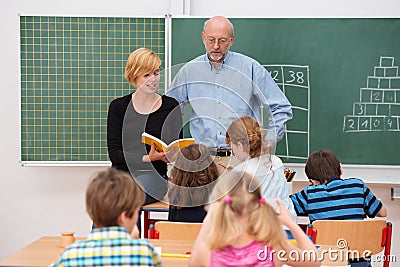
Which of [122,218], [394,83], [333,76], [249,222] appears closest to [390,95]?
[394,83]

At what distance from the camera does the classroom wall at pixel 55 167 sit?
489cm

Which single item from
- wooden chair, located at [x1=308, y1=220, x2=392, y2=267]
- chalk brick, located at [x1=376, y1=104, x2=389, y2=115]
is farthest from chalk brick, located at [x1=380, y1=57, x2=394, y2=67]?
wooden chair, located at [x1=308, y1=220, x2=392, y2=267]

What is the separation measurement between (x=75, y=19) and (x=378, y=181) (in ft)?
8.00

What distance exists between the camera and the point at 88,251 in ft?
6.49

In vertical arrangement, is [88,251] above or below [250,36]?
below

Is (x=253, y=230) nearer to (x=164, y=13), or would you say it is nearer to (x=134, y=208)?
(x=134, y=208)

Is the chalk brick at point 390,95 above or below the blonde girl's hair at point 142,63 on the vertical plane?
below

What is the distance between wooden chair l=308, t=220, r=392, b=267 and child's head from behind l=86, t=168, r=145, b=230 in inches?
52.7

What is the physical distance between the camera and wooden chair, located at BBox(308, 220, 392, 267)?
10.5 ft

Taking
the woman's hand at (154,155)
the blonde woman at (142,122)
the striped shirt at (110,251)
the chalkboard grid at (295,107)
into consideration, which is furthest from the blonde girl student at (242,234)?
the chalkboard grid at (295,107)

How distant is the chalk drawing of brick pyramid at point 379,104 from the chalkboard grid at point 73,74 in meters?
1.44

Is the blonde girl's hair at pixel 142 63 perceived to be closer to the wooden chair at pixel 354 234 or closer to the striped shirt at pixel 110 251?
the wooden chair at pixel 354 234

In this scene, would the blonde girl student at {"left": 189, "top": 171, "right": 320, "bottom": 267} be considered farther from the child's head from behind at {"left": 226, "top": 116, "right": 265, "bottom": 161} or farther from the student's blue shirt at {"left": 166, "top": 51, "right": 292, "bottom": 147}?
the student's blue shirt at {"left": 166, "top": 51, "right": 292, "bottom": 147}

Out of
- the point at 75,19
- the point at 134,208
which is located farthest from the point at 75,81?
the point at 134,208
